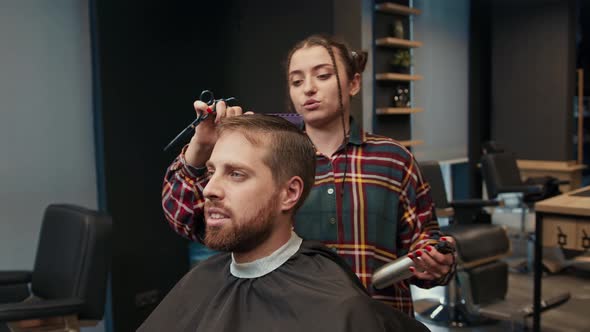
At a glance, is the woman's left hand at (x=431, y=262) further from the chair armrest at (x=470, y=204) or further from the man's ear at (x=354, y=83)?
the chair armrest at (x=470, y=204)

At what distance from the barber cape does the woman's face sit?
0.30 m

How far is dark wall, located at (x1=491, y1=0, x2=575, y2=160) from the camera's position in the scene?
234 inches

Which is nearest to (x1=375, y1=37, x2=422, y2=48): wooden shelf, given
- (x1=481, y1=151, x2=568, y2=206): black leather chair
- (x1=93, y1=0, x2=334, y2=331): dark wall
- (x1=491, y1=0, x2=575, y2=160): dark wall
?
(x1=481, y1=151, x2=568, y2=206): black leather chair

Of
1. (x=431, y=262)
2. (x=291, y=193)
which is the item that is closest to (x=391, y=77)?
(x=431, y=262)

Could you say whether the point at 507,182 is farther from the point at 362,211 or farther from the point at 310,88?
the point at 310,88

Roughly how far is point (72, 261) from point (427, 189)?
1.39 metres

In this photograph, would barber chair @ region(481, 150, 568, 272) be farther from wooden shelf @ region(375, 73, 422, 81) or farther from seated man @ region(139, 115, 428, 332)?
seated man @ region(139, 115, 428, 332)

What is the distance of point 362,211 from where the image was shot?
130cm

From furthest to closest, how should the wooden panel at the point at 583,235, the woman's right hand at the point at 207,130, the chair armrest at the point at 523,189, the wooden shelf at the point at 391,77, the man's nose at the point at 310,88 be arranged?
the chair armrest at the point at 523,189 < the wooden shelf at the point at 391,77 < the wooden panel at the point at 583,235 < the man's nose at the point at 310,88 < the woman's right hand at the point at 207,130

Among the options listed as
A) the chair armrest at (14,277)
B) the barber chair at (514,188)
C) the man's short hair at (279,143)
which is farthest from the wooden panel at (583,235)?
the chair armrest at (14,277)

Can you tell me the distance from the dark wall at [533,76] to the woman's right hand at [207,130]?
18.5ft

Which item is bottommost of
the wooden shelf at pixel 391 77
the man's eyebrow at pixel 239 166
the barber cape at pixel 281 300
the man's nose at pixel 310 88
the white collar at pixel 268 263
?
the barber cape at pixel 281 300

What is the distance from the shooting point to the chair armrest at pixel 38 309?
189cm

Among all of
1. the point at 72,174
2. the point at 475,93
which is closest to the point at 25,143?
the point at 72,174
